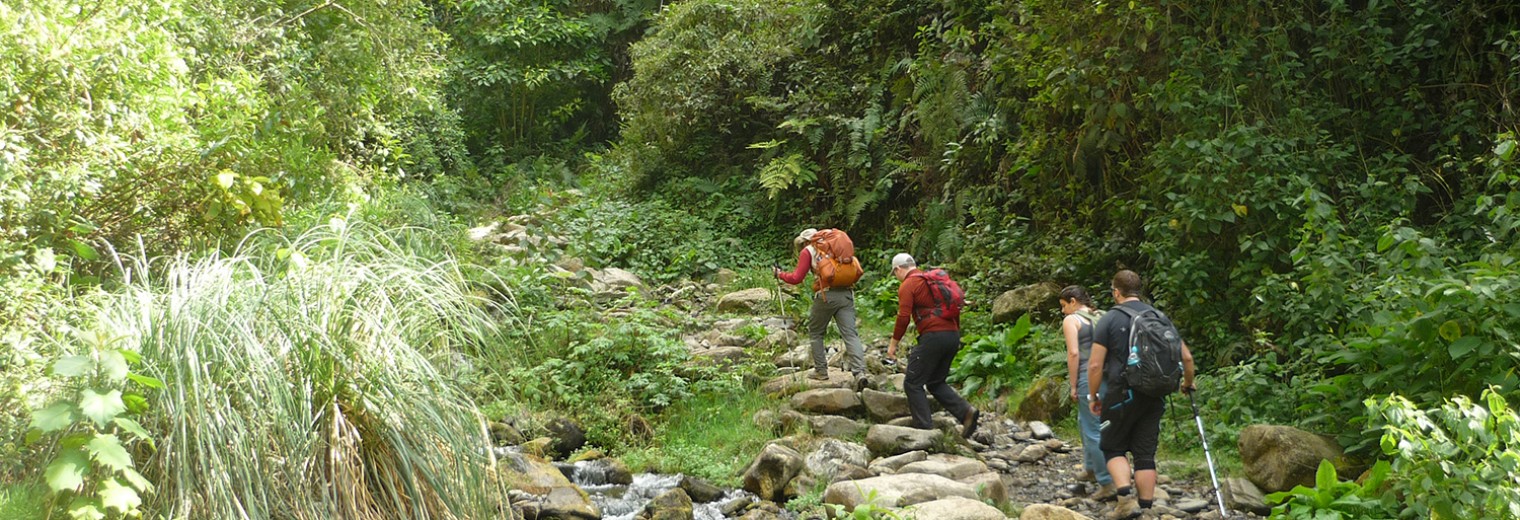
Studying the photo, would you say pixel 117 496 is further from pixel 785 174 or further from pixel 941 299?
pixel 785 174

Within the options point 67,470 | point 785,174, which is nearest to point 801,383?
point 67,470

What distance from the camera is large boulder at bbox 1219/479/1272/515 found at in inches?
257

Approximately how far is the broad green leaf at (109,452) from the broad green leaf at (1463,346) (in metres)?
5.87

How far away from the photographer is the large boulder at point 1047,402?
8.81m

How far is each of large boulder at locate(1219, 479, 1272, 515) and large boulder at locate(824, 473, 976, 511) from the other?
1455 mm

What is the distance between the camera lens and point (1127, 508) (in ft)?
21.2

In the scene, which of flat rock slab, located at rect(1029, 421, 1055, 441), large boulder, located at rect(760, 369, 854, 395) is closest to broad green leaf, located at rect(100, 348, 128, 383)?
large boulder, located at rect(760, 369, 854, 395)

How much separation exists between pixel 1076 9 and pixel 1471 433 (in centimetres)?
632

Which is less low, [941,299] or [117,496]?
[117,496]

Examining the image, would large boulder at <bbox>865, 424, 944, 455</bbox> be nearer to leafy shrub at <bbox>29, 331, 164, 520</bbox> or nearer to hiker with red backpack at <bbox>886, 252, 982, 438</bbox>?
hiker with red backpack at <bbox>886, 252, 982, 438</bbox>

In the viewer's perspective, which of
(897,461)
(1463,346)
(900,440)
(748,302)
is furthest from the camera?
(748,302)

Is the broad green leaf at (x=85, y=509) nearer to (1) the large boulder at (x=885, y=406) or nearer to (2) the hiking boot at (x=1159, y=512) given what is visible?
(2) the hiking boot at (x=1159, y=512)

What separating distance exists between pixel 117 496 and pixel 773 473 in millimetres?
4100

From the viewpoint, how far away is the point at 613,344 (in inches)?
387
